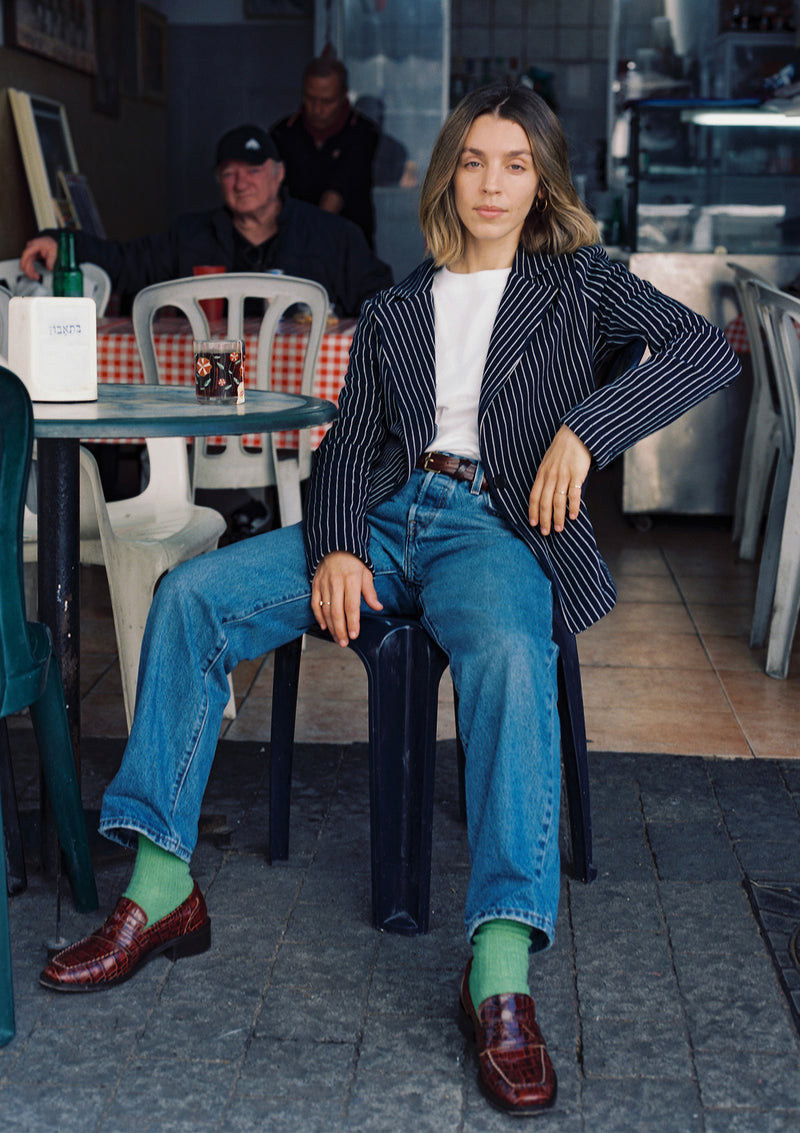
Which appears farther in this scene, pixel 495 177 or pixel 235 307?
pixel 235 307

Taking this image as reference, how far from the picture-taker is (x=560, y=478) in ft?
Answer: 6.61

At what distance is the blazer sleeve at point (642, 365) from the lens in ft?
6.70

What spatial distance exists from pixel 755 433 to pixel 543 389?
2.67 meters

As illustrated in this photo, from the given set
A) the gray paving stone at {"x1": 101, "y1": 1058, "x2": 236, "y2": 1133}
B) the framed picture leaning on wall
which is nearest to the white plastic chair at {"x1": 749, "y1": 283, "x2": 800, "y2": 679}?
the gray paving stone at {"x1": 101, "y1": 1058, "x2": 236, "y2": 1133}

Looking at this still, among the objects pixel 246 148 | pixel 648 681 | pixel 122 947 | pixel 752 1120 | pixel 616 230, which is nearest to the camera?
pixel 752 1120

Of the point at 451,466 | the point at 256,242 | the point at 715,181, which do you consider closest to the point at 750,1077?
the point at 451,466

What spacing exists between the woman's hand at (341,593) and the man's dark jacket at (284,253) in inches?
94.8

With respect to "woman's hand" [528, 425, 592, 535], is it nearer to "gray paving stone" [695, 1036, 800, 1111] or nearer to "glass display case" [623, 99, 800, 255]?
"gray paving stone" [695, 1036, 800, 1111]

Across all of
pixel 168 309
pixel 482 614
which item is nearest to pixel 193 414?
pixel 482 614

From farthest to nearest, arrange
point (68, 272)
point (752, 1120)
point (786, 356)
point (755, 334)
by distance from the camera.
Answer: point (755, 334), point (786, 356), point (68, 272), point (752, 1120)

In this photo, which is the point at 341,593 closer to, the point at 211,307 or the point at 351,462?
the point at 351,462

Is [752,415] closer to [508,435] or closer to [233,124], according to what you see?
[508,435]

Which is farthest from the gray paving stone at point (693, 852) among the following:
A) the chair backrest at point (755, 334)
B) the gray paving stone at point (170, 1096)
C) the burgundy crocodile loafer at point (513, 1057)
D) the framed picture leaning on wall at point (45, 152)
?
the framed picture leaning on wall at point (45, 152)

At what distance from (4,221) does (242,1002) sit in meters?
4.64
